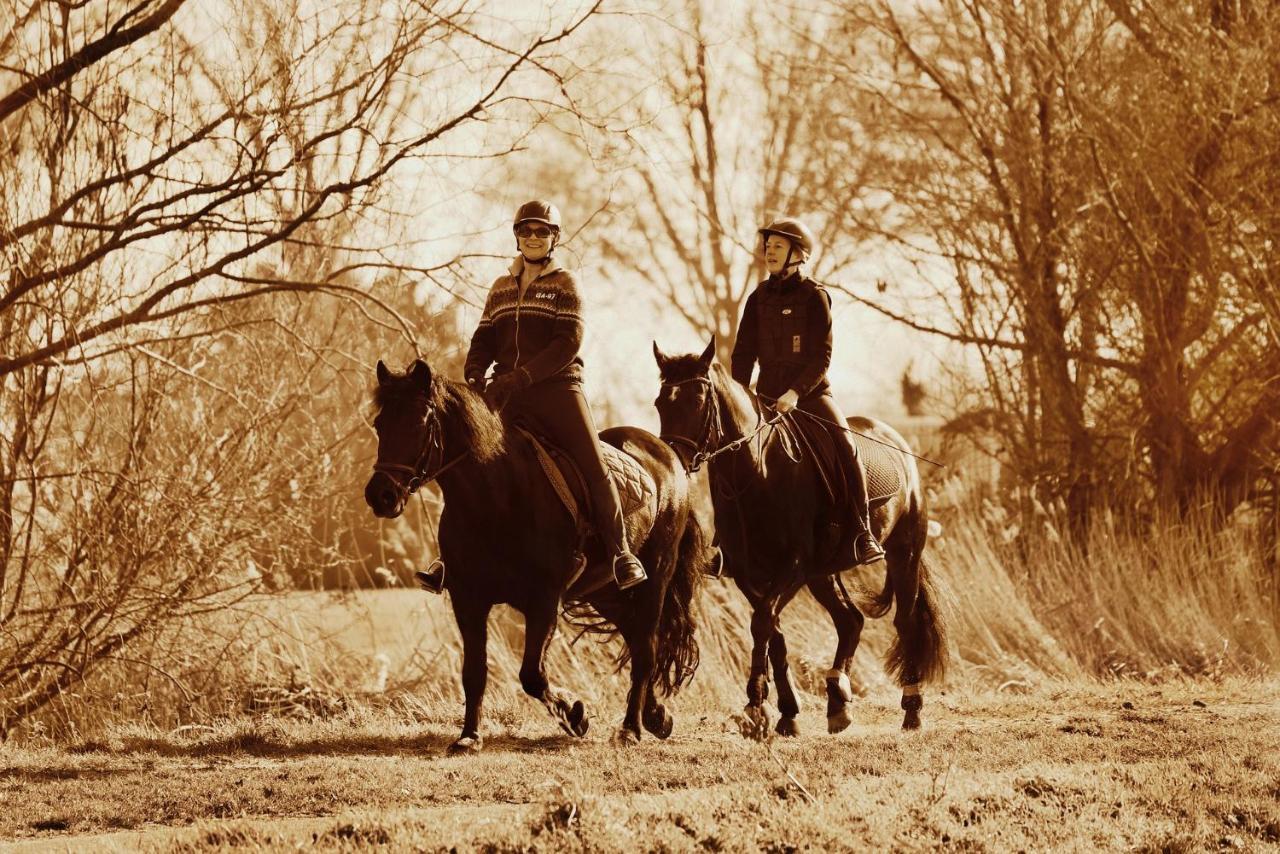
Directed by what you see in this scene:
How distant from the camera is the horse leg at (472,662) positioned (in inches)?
347

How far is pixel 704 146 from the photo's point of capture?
1305 inches

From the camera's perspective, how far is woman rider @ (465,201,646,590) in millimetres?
9000

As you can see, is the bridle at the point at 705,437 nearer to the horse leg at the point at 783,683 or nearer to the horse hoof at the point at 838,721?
the horse leg at the point at 783,683

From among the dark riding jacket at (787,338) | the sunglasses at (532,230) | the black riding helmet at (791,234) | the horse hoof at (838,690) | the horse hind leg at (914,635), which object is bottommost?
the horse hoof at (838,690)

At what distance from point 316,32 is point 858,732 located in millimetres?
5597

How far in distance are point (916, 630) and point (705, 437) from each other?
2498 mm

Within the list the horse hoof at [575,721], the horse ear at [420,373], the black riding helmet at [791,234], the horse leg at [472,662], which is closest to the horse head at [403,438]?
the horse ear at [420,373]

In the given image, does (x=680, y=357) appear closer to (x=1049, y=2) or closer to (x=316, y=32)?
(x=316, y=32)

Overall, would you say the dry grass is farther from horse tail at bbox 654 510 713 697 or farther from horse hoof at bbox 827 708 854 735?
horse tail at bbox 654 510 713 697

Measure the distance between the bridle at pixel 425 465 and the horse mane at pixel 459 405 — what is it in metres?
0.08

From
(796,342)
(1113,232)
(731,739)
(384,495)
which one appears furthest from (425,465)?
(1113,232)

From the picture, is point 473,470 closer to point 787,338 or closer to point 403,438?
point 403,438

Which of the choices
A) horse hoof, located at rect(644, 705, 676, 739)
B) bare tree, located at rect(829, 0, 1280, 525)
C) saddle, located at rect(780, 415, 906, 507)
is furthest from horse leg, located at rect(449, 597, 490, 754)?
bare tree, located at rect(829, 0, 1280, 525)

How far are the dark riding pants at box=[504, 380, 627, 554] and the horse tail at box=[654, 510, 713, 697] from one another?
1.14m
